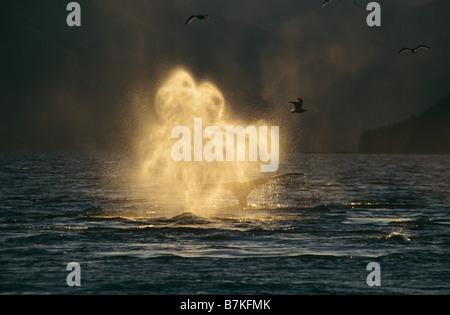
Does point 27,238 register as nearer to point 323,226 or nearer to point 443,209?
point 323,226

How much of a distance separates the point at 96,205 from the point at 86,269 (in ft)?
73.0

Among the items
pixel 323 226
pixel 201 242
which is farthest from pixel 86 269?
pixel 323 226

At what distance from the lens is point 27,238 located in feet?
94.2

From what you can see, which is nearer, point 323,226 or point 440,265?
point 440,265
